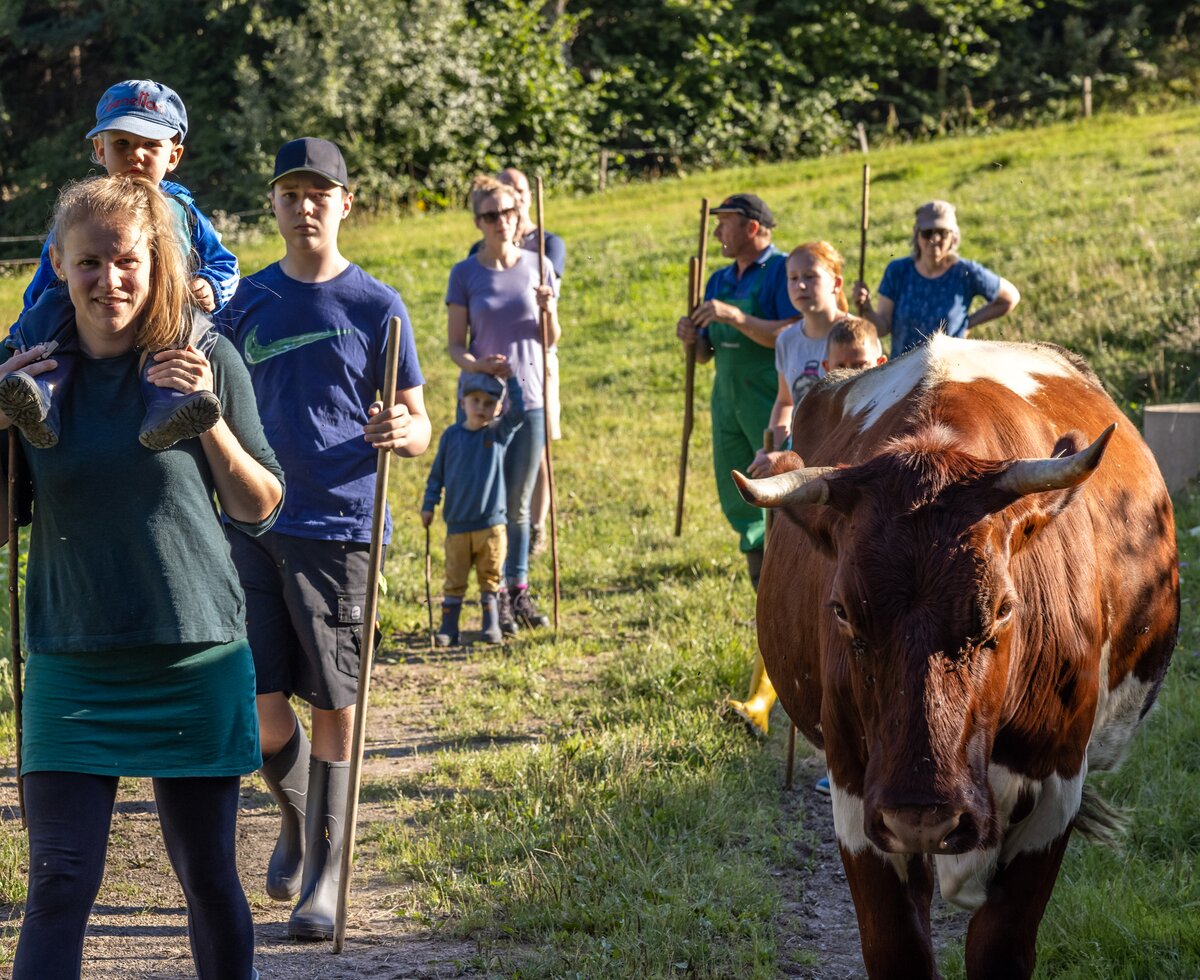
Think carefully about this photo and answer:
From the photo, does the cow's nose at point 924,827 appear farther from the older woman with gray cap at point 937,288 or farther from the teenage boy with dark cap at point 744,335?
the older woman with gray cap at point 937,288

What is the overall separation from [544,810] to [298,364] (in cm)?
200

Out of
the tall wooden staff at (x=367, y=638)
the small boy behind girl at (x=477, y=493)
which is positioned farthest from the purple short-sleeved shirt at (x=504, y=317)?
the tall wooden staff at (x=367, y=638)

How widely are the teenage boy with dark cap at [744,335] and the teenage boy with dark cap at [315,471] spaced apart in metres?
2.66

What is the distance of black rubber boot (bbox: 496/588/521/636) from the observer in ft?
27.2

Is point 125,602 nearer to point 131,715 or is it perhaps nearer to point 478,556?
point 131,715

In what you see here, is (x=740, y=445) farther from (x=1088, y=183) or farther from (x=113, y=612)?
(x=1088, y=183)

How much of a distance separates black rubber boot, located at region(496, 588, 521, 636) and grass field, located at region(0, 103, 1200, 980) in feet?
0.80

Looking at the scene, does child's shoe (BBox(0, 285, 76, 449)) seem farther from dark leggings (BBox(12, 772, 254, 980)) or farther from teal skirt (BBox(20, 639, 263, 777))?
dark leggings (BBox(12, 772, 254, 980))

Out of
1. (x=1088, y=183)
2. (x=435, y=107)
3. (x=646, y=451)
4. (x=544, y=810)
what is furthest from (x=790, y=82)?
(x=544, y=810)

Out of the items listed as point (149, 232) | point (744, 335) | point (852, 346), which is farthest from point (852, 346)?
point (149, 232)

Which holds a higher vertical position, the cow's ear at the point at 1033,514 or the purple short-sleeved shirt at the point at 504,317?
the purple short-sleeved shirt at the point at 504,317

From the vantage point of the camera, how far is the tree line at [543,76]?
29.0 m

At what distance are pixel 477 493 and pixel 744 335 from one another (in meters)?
1.86

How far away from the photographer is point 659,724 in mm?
6309
